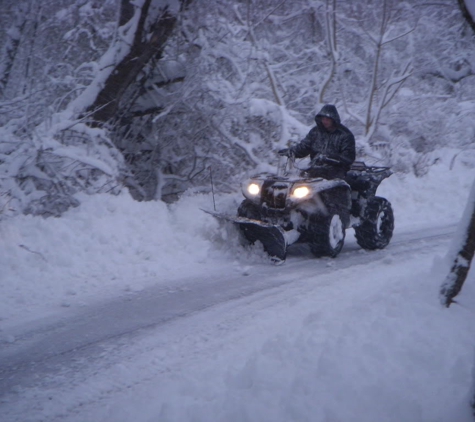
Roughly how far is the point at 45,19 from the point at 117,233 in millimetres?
5349

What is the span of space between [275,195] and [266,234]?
577mm

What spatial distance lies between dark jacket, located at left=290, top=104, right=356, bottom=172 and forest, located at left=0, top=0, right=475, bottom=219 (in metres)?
2.07

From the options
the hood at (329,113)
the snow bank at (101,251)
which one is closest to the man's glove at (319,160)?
the hood at (329,113)

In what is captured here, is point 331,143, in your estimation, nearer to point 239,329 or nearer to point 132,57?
point 239,329

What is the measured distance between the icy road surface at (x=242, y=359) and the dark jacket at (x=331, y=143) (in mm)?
2268

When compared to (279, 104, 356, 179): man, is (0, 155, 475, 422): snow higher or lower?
lower

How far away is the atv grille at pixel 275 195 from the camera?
665 cm

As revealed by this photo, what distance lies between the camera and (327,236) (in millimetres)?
6777

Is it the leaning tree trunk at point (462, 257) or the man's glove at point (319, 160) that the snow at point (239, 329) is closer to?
the leaning tree trunk at point (462, 257)

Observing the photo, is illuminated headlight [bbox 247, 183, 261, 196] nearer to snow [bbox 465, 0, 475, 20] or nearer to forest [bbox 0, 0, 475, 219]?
forest [bbox 0, 0, 475, 219]

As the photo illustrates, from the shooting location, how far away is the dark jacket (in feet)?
23.9

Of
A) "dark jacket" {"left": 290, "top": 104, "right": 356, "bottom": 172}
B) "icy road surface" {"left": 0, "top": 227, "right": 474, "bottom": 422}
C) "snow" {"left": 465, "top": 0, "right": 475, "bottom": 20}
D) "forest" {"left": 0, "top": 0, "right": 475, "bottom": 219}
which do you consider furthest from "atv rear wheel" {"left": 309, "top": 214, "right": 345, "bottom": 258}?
"snow" {"left": 465, "top": 0, "right": 475, "bottom": 20}

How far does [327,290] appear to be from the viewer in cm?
552

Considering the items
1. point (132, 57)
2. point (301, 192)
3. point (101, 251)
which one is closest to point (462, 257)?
point (301, 192)
